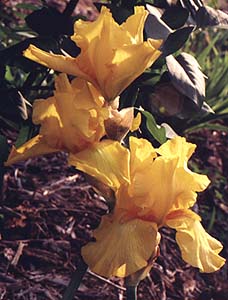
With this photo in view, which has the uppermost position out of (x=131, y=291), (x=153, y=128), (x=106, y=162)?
(x=106, y=162)

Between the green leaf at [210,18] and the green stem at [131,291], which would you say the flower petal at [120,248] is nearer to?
the green stem at [131,291]

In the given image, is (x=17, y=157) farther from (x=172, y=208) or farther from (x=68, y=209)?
(x=68, y=209)

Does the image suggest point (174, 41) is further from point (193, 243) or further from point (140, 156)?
point (193, 243)

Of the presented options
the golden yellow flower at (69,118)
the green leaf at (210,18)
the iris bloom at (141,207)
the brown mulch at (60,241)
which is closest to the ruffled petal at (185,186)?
the iris bloom at (141,207)

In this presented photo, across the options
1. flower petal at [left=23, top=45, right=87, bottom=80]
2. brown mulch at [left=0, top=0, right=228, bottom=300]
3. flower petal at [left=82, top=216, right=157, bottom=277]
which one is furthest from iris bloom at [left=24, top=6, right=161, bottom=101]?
brown mulch at [left=0, top=0, right=228, bottom=300]

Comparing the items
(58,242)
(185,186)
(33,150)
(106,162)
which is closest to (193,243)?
(185,186)

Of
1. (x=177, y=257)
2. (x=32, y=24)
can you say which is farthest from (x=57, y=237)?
(x=32, y=24)
